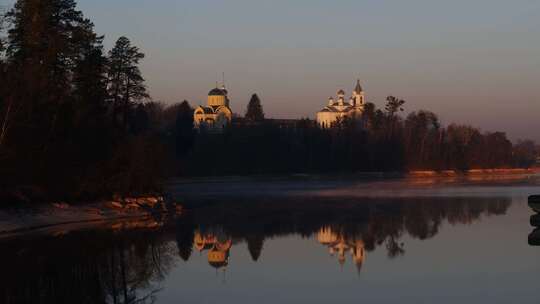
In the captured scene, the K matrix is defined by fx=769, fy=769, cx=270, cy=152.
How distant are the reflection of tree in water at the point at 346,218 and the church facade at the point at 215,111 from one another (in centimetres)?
11252

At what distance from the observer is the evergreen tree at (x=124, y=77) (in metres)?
57.9

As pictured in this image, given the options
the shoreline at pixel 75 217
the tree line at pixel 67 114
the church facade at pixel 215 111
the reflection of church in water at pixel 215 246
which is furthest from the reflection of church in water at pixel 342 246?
the church facade at pixel 215 111

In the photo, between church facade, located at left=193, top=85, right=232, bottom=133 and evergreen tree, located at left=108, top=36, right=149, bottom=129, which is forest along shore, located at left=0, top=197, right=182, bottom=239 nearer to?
evergreen tree, located at left=108, top=36, right=149, bottom=129

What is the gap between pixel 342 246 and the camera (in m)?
27.7

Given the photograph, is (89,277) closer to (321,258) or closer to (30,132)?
(321,258)

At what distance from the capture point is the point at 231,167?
117312 mm

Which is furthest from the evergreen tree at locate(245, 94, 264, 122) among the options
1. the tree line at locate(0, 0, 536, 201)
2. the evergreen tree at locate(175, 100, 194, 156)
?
the tree line at locate(0, 0, 536, 201)

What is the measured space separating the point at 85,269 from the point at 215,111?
155 metres

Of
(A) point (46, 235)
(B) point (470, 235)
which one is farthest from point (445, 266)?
(A) point (46, 235)

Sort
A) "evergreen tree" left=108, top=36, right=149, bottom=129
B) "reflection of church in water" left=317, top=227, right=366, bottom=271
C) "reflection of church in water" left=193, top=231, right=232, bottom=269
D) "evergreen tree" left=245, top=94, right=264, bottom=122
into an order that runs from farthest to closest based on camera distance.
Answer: "evergreen tree" left=245, top=94, right=264, bottom=122 < "evergreen tree" left=108, top=36, right=149, bottom=129 < "reflection of church in water" left=317, top=227, right=366, bottom=271 < "reflection of church in water" left=193, top=231, right=232, bottom=269

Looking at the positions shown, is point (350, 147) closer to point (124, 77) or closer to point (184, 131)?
point (184, 131)

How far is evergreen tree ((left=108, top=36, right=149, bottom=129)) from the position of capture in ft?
190

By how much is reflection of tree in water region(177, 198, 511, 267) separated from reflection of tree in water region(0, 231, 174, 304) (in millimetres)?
2478

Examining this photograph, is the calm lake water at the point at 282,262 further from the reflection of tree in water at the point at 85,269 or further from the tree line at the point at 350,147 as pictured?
the tree line at the point at 350,147
